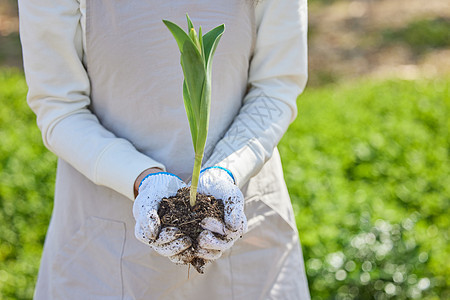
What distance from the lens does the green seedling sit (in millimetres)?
1122

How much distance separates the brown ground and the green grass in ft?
6.66

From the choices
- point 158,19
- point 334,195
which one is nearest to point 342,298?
point 334,195

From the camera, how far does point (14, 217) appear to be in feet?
10.3

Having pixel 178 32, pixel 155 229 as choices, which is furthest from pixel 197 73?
pixel 155 229

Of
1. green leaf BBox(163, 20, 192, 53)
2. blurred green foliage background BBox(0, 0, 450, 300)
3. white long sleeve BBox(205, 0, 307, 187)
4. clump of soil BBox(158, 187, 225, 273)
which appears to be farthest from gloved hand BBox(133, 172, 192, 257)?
blurred green foliage background BBox(0, 0, 450, 300)

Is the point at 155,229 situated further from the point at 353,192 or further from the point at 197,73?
the point at 353,192

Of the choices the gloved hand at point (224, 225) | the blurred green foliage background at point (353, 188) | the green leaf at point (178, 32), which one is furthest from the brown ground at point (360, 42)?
the green leaf at point (178, 32)

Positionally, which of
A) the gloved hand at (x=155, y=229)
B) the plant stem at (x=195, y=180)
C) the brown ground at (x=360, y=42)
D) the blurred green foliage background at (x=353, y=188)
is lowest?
the brown ground at (x=360, y=42)

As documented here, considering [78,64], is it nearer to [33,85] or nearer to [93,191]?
[33,85]

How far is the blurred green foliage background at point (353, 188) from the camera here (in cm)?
259

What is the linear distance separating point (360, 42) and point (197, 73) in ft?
23.1

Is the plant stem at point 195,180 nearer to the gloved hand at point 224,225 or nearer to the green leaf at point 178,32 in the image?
the gloved hand at point 224,225

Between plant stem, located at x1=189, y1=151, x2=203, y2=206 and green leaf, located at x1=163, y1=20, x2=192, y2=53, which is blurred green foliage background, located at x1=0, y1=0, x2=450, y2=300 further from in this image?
green leaf, located at x1=163, y1=20, x2=192, y2=53

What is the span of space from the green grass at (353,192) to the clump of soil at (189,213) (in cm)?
142
